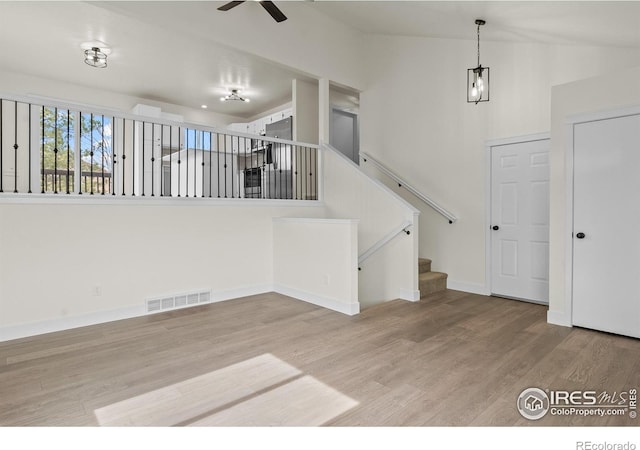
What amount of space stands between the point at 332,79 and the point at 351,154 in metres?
2.27

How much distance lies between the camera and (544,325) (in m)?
3.81

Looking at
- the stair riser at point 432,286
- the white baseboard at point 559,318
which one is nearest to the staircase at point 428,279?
the stair riser at point 432,286

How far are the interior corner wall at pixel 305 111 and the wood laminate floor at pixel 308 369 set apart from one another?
412 cm

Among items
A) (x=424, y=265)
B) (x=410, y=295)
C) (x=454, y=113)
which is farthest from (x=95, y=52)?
(x=424, y=265)

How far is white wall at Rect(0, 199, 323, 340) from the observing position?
3.52 m

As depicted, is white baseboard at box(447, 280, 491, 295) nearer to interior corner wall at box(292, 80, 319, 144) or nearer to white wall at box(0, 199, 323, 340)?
white wall at box(0, 199, 323, 340)

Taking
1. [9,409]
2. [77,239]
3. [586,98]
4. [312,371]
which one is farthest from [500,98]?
[9,409]

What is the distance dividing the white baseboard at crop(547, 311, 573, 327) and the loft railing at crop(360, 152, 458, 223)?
2071mm

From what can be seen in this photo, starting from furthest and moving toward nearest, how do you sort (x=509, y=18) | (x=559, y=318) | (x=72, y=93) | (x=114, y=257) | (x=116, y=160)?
(x=116, y=160), (x=72, y=93), (x=509, y=18), (x=114, y=257), (x=559, y=318)

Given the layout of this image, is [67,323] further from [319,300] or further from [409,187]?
[409,187]

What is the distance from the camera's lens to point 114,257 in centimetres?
407

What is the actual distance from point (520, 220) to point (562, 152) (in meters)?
1.45

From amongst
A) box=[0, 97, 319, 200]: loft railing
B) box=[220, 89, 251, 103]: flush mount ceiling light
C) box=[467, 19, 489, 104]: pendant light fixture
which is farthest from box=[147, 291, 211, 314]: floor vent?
box=[220, 89, 251, 103]: flush mount ceiling light

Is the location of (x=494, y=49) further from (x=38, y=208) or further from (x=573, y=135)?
(x=38, y=208)
